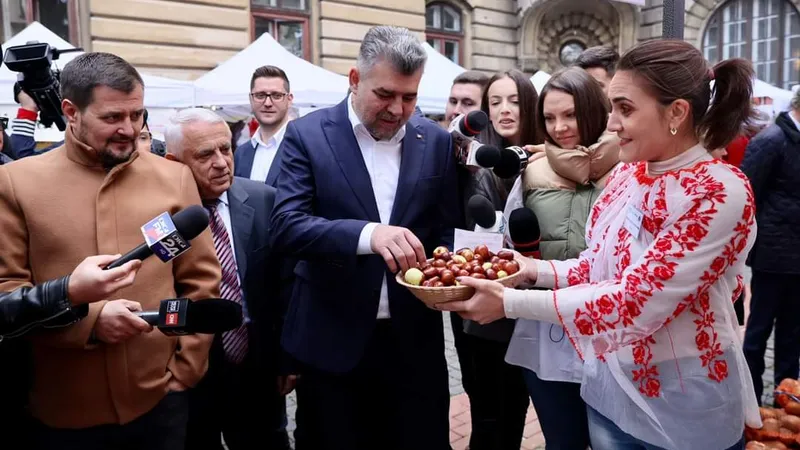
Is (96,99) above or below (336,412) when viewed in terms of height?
above

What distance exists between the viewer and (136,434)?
226 centimetres

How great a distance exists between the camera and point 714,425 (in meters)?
1.99

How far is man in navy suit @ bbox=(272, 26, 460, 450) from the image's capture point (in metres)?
2.49

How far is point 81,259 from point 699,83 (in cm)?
196

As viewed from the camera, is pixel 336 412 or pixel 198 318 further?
pixel 336 412

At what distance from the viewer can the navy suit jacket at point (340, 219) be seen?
254cm

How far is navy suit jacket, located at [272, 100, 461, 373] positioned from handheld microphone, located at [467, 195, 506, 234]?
0.23 m

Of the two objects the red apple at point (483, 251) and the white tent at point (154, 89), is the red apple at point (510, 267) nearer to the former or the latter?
the red apple at point (483, 251)

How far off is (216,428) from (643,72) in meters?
2.69

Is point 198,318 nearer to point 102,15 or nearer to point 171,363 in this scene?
point 171,363

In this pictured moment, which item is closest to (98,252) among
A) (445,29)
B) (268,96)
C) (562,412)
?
(562,412)

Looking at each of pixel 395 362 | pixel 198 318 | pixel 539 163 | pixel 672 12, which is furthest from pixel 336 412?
pixel 672 12

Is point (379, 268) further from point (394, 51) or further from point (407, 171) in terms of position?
point (394, 51)

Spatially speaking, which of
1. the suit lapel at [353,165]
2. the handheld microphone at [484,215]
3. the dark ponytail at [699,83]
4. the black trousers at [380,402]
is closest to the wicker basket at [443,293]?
the handheld microphone at [484,215]
